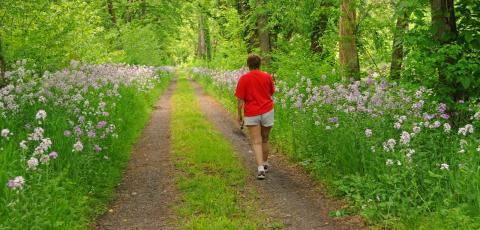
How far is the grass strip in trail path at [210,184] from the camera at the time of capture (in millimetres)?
5477

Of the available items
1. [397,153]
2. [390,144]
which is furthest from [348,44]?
[390,144]

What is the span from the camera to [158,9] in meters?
31.7

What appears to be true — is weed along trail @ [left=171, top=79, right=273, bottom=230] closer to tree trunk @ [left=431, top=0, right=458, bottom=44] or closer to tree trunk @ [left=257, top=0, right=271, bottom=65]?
tree trunk @ [left=431, top=0, right=458, bottom=44]

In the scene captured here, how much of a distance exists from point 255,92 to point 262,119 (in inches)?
19.4

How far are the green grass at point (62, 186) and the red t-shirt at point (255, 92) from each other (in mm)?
2618

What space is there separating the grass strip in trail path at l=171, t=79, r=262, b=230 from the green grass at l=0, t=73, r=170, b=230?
46.3 inches

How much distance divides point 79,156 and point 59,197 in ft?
3.81

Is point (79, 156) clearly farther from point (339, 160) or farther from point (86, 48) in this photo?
point (86, 48)

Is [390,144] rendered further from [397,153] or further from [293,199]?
[293,199]

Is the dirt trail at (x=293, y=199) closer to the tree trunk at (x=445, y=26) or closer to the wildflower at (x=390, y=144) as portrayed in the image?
the wildflower at (x=390, y=144)

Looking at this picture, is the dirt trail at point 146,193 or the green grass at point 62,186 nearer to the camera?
the green grass at point 62,186

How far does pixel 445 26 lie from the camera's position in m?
6.50

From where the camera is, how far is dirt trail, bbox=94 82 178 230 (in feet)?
18.5

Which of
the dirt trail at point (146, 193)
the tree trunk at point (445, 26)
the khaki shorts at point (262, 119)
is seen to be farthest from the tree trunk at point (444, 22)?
the dirt trail at point (146, 193)
